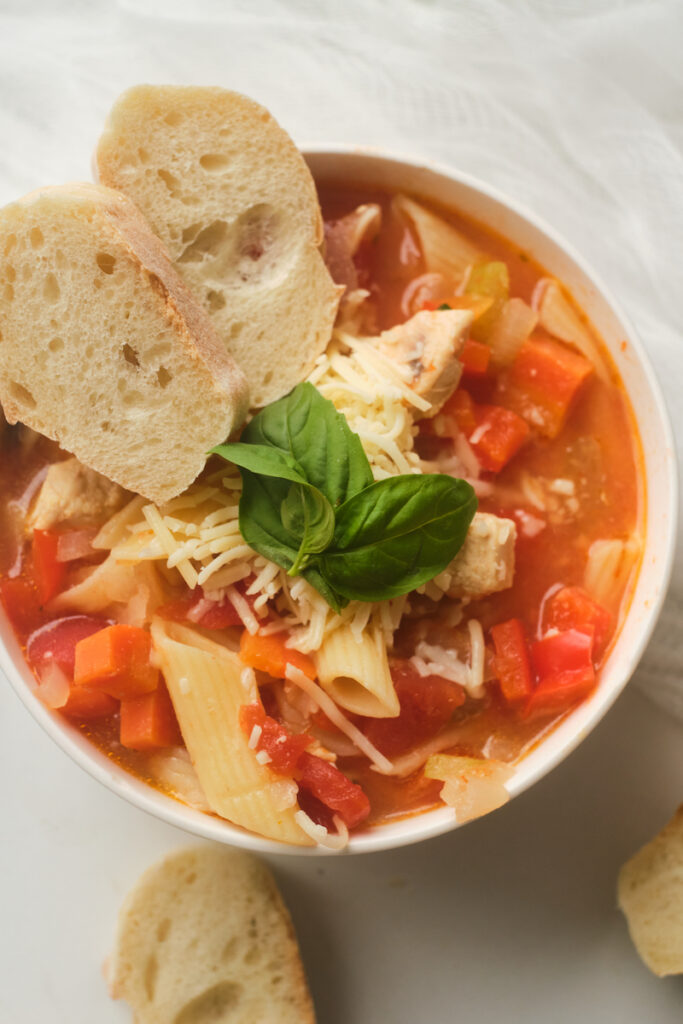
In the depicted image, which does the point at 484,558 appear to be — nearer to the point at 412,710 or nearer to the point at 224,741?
the point at 412,710

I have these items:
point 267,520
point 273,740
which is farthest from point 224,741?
point 267,520

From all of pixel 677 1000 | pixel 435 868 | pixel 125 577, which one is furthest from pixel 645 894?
pixel 125 577

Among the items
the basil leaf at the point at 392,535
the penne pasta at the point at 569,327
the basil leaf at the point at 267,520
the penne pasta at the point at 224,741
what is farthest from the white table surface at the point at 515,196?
the basil leaf at the point at 267,520

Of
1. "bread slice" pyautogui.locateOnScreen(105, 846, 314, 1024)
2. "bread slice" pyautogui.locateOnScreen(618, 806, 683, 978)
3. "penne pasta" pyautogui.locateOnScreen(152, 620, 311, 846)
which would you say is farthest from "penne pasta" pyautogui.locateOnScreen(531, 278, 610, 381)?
"bread slice" pyautogui.locateOnScreen(105, 846, 314, 1024)

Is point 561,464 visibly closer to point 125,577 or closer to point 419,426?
point 419,426

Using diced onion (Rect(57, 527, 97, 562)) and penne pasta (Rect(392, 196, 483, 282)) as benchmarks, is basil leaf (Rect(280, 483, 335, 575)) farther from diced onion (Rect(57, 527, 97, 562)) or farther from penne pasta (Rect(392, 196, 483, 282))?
penne pasta (Rect(392, 196, 483, 282))

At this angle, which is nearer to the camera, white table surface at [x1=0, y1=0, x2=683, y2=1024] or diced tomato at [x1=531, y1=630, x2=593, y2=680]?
diced tomato at [x1=531, y1=630, x2=593, y2=680]

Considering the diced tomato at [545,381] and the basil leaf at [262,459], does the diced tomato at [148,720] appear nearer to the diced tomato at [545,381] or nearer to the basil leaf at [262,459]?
the basil leaf at [262,459]
